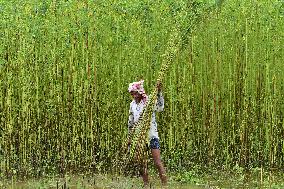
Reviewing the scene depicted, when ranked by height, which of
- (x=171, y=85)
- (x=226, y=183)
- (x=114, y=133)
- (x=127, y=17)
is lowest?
(x=226, y=183)

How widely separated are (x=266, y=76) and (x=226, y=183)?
4.63 feet

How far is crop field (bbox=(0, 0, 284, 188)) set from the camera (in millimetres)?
7523

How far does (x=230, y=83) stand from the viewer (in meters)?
7.84

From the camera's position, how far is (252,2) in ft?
26.8

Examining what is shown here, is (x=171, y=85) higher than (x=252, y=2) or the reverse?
the reverse

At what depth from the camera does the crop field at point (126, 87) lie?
7.52m

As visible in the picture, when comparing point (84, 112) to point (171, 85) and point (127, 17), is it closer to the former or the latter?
point (171, 85)

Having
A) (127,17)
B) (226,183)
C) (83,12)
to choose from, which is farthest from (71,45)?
(226,183)

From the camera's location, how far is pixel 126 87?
7934 mm

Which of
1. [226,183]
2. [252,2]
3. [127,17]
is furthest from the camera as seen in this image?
[127,17]

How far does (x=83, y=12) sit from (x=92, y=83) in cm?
104

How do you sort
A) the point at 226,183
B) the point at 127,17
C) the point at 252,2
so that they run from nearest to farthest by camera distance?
1. the point at 226,183
2. the point at 252,2
3. the point at 127,17

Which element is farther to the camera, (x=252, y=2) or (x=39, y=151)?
(x=252, y=2)

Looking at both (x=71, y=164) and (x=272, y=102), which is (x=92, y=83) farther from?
(x=272, y=102)
